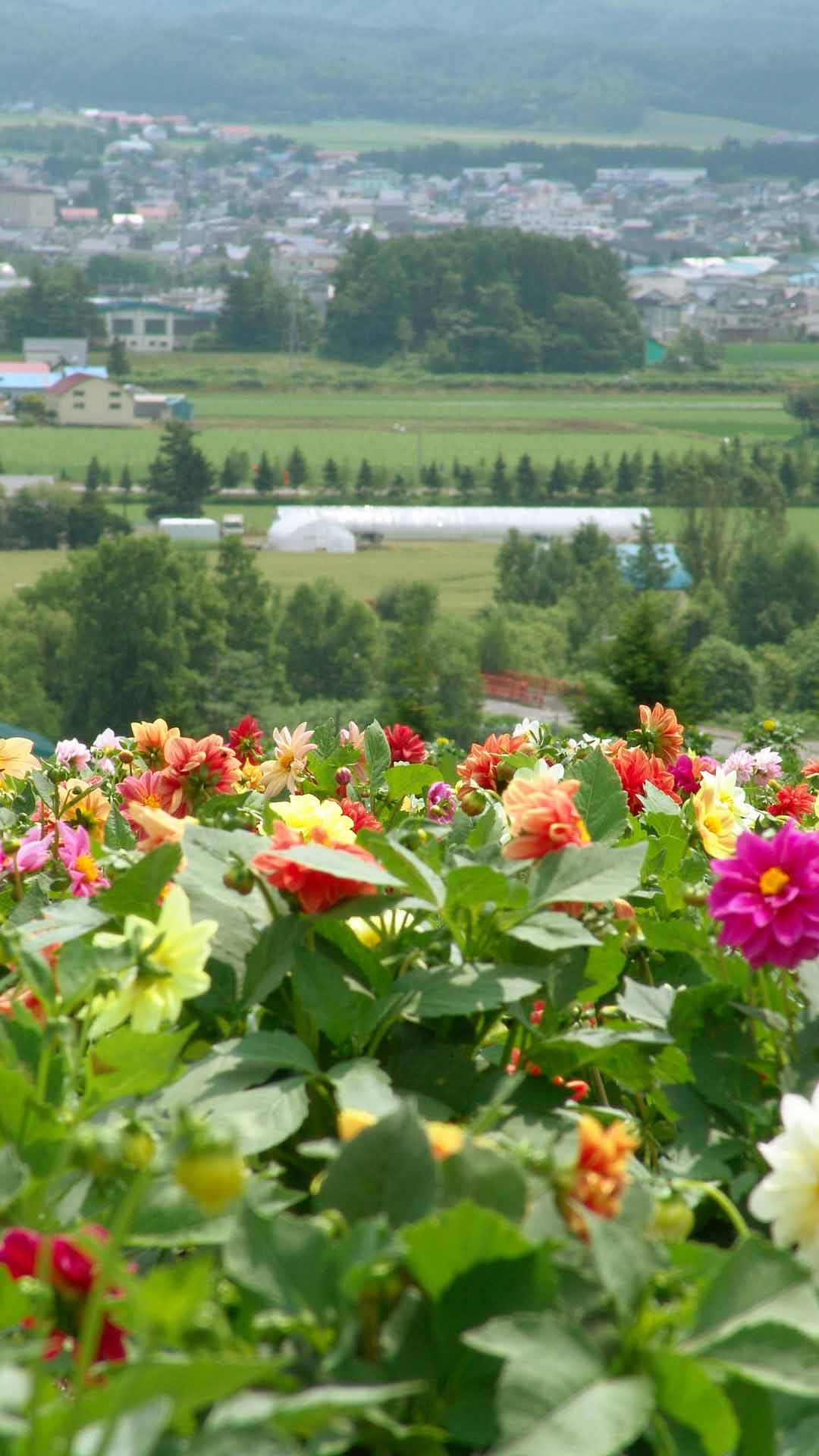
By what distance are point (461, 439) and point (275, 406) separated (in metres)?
6.87

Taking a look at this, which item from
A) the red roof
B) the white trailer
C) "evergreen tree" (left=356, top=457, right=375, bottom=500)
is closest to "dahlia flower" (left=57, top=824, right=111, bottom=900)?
the white trailer

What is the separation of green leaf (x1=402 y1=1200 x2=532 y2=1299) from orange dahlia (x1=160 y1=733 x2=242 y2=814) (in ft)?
2.14

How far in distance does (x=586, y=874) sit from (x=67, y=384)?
55523 mm

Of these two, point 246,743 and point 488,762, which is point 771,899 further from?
point 246,743

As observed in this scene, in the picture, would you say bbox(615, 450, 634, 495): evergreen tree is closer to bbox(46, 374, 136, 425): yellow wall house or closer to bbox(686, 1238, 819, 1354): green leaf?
bbox(46, 374, 136, 425): yellow wall house

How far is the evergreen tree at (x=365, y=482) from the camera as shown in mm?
48406

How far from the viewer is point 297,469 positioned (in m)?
48.2

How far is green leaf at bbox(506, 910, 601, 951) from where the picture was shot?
70 cm

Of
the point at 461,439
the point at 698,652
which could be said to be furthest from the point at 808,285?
the point at 698,652

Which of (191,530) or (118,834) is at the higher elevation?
(118,834)

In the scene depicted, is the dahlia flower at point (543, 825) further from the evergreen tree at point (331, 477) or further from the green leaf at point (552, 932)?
the evergreen tree at point (331, 477)

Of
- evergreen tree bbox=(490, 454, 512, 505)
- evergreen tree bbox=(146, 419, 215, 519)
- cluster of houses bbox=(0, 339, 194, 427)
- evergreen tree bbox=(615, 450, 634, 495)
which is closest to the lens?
evergreen tree bbox=(146, 419, 215, 519)

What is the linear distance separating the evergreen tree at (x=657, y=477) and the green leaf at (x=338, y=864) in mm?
46209

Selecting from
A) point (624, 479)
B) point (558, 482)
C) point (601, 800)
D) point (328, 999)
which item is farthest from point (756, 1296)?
point (558, 482)
